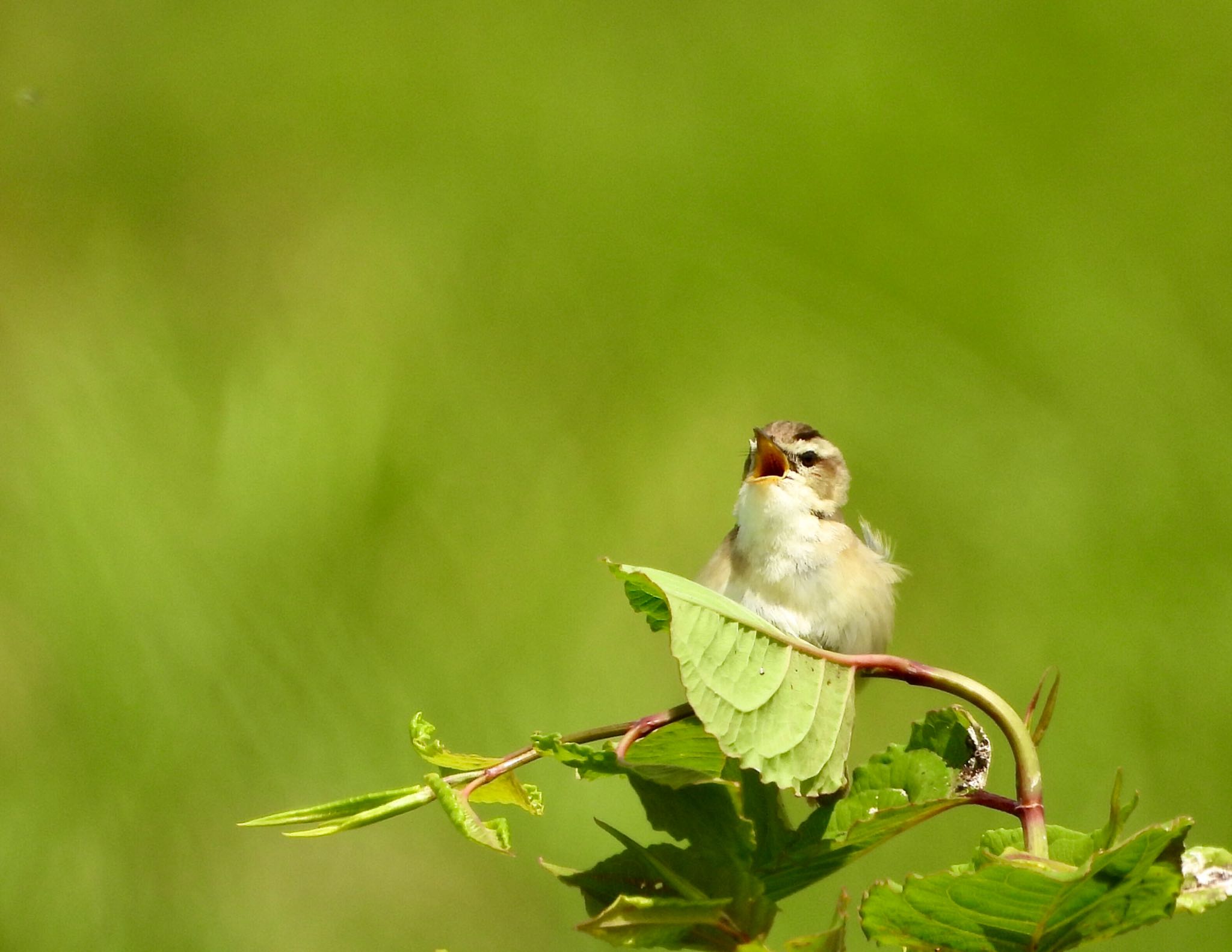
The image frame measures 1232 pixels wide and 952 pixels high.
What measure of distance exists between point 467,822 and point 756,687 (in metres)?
0.14

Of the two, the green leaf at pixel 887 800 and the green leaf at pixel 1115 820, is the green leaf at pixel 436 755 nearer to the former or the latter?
the green leaf at pixel 887 800

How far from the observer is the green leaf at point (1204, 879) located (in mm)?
453

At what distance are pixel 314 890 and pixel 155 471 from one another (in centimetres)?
68

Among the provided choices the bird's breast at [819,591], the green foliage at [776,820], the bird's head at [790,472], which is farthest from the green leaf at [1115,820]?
the bird's head at [790,472]

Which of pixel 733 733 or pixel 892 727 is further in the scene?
pixel 892 727

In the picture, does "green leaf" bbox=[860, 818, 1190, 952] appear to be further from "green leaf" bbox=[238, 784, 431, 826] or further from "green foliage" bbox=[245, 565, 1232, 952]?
"green leaf" bbox=[238, 784, 431, 826]

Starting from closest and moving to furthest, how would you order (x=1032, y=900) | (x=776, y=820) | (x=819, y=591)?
(x=1032, y=900)
(x=776, y=820)
(x=819, y=591)

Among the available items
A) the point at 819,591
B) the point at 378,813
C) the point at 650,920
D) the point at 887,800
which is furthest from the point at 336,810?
the point at 819,591

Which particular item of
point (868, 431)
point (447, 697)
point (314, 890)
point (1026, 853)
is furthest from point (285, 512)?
point (1026, 853)

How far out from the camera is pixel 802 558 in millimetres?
1481

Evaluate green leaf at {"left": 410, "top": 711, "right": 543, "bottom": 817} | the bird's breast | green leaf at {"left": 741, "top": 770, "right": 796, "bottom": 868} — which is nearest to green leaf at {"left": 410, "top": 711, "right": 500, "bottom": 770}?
green leaf at {"left": 410, "top": 711, "right": 543, "bottom": 817}

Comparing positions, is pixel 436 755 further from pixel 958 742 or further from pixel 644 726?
pixel 958 742

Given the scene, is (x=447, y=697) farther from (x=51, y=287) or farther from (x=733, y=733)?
(x=733, y=733)

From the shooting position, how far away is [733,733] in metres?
0.52
